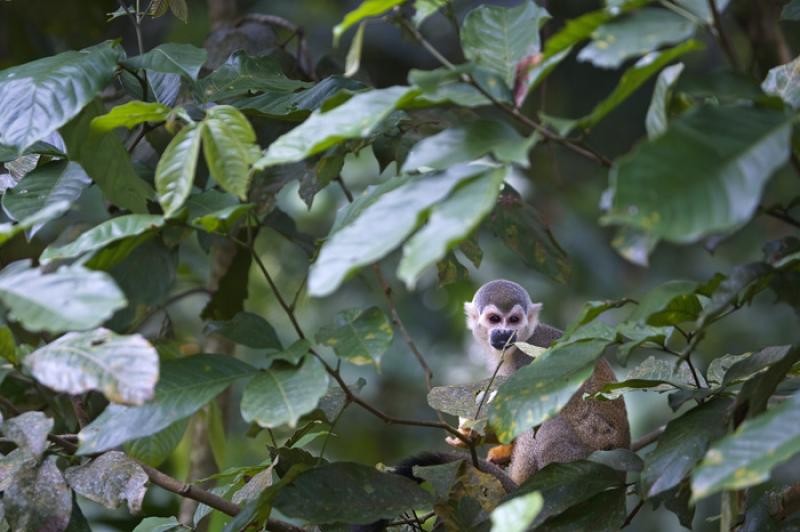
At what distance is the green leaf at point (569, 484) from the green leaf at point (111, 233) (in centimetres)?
88

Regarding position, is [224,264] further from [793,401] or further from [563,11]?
[563,11]

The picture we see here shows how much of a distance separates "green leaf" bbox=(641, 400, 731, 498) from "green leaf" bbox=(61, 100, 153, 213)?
1115 mm

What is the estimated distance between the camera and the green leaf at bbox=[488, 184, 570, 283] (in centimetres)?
→ 267

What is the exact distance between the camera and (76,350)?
1587mm

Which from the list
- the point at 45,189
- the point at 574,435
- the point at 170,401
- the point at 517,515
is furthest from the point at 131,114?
the point at 574,435

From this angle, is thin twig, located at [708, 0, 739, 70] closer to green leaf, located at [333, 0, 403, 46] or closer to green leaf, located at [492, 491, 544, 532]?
green leaf, located at [333, 0, 403, 46]

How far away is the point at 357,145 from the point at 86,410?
0.92 metres

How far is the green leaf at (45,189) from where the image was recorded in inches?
81.7

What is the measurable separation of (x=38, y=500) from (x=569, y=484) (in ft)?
3.24

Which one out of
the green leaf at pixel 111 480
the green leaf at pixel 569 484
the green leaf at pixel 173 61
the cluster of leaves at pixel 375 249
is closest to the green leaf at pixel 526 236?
the cluster of leaves at pixel 375 249

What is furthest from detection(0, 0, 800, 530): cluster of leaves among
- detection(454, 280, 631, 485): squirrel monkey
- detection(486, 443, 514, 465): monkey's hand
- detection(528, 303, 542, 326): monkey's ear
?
detection(528, 303, 542, 326): monkey's ear

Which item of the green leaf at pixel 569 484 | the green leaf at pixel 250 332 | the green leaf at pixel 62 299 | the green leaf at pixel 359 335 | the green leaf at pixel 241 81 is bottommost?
the green leaf at pixel 569 484

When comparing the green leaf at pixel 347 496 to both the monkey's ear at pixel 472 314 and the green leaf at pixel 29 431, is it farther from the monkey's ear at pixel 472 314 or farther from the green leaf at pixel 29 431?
the monkey's ear at pixel 472 314

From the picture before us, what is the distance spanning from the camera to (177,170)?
1.69m
